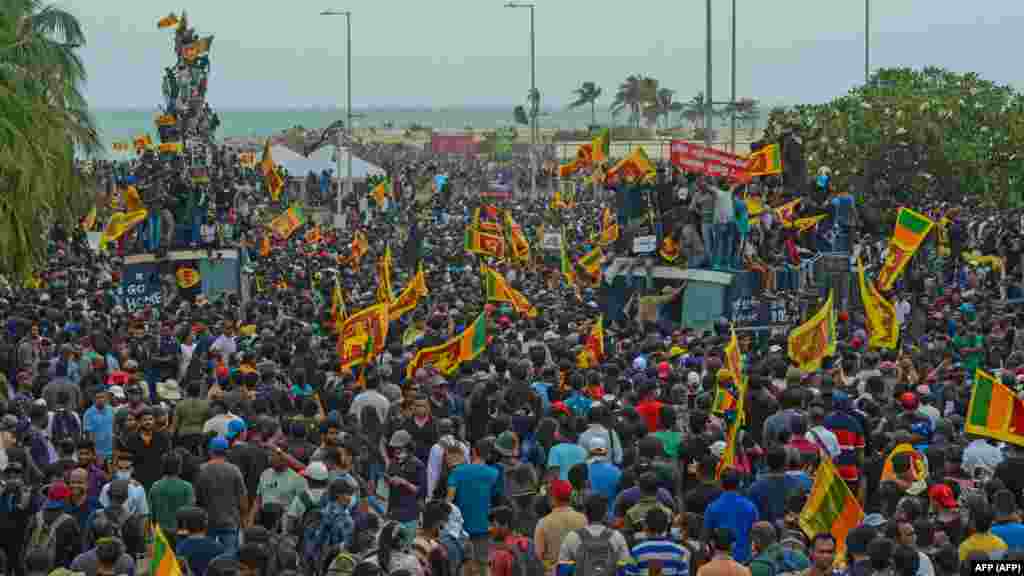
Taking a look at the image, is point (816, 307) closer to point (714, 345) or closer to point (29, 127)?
point (714, 345)

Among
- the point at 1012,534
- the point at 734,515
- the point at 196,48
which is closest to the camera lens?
the point at 1012,534

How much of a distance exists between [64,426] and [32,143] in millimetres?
12376

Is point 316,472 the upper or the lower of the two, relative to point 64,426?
upper

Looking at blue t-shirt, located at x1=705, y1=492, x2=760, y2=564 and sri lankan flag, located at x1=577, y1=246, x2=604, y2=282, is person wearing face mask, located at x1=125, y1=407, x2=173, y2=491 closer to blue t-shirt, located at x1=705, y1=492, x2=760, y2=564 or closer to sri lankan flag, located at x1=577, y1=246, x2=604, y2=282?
blue t-shirt, located at x1=705, y1=492, x2=760, y2=564

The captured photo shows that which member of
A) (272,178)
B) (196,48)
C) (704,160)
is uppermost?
(196,48)

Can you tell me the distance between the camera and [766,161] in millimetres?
26984

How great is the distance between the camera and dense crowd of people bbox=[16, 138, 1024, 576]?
9938 mm

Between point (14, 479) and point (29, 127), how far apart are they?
1454 cm

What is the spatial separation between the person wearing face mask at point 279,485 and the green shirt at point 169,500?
435 millimetres

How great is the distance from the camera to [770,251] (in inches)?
1045

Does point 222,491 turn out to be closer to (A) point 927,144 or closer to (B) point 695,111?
(A) point 927,144

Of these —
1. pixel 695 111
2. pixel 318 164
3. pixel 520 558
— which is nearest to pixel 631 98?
pixel 695 111

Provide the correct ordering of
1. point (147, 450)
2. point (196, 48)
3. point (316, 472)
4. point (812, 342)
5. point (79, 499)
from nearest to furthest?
point (79, 499), point (316, 472), point (147, 450), point (812, 342), point (196, 48)

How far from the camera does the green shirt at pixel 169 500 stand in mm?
11773
